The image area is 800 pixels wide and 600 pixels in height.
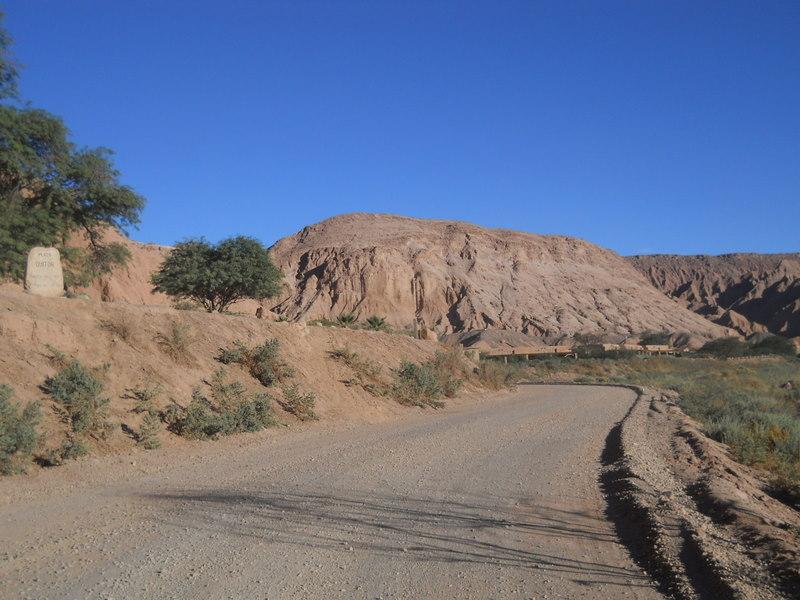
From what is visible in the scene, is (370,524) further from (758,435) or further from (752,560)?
(758,435)

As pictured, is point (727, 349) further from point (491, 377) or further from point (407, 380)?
point (407, 380)

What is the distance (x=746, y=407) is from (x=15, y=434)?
65.2ft

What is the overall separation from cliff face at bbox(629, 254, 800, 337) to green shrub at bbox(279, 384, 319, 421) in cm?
11998

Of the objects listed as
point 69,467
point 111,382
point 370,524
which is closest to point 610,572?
point 370,524

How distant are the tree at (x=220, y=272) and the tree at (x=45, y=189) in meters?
8.36

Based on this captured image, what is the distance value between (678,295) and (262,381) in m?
154

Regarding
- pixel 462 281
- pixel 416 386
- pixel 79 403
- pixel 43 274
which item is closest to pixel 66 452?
pixel 79 403

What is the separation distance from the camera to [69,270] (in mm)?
22688

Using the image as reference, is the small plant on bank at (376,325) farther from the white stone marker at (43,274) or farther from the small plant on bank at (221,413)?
the white stone marker at (43,274)

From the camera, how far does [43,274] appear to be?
1523 cm

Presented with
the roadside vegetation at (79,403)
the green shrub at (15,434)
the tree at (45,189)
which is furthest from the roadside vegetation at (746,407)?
the tree at (45,189)

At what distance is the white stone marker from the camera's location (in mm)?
15078

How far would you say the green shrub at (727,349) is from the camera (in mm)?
74750

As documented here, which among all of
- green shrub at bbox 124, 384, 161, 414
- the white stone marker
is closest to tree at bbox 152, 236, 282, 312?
the white stone marker
